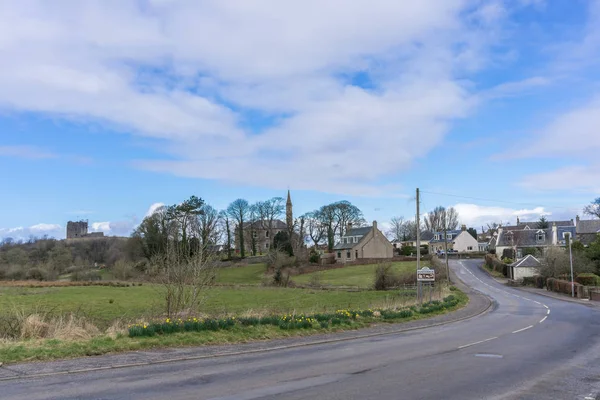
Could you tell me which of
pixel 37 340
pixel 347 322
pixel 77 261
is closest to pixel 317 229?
pixel 77 261

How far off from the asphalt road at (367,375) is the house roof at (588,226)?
10154cm

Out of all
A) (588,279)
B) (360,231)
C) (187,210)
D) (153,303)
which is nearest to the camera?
(153,303)

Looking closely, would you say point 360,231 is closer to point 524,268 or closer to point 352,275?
point 352,275

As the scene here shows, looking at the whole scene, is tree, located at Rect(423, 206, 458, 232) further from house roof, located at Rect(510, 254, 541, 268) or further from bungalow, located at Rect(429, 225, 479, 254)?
house roof, located at Rect(510, 254, 541, 268)

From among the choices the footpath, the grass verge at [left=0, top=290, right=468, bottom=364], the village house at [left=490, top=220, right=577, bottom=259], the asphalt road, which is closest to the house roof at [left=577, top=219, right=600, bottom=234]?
the village house at [left=490, top=220, right=577, bottom=259]

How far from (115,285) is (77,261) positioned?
899 inches

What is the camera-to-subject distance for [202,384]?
10.3 m

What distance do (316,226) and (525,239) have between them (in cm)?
4519

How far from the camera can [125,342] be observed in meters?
14.8

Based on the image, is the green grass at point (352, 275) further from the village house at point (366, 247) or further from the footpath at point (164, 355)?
the footpath at point (164, 355)

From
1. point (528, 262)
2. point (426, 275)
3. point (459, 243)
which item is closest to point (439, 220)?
point (459, 243)

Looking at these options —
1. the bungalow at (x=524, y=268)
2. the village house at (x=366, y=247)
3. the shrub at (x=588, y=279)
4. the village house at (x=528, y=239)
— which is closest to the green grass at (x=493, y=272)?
the bungalow at (x=524, y=268)

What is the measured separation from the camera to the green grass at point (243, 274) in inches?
3228

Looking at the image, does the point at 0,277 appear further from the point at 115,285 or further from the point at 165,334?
the point at 165,334
